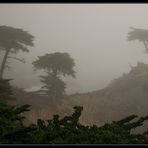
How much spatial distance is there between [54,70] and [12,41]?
8.89ft

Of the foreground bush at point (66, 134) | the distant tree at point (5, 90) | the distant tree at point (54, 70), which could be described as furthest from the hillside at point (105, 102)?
the foreground bush at point (66, 134)

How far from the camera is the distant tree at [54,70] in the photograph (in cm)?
1260

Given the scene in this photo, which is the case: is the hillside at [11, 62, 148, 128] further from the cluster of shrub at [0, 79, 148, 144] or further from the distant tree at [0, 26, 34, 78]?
the cluster of shrub at [0, 79, 148, 144]

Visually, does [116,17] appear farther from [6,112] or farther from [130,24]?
[6,112]

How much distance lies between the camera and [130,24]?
54.3 ft

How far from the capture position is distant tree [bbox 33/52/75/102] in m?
12.6

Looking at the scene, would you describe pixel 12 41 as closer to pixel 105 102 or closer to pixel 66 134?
pixel 105 102

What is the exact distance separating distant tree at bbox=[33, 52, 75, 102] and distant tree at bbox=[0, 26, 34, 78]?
4.18 feet

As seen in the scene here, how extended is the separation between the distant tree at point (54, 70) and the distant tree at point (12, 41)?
4.18ft

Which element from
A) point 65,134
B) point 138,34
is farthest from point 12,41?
point 65,134

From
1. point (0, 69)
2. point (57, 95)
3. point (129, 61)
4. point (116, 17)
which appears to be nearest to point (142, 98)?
point (129, 61)

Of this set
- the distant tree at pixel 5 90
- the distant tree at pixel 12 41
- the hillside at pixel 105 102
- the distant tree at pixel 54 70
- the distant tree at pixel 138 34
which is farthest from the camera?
the distant tree at pixel 138 34

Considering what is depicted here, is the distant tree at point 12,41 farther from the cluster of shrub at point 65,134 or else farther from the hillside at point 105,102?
the cluster of shrub at point 65,134

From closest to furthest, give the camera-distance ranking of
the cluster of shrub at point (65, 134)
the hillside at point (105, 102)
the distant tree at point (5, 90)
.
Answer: the cluster of shrub at point (65, 134), the distant tree at point (5, 90), the hillside at point (105, 102)
